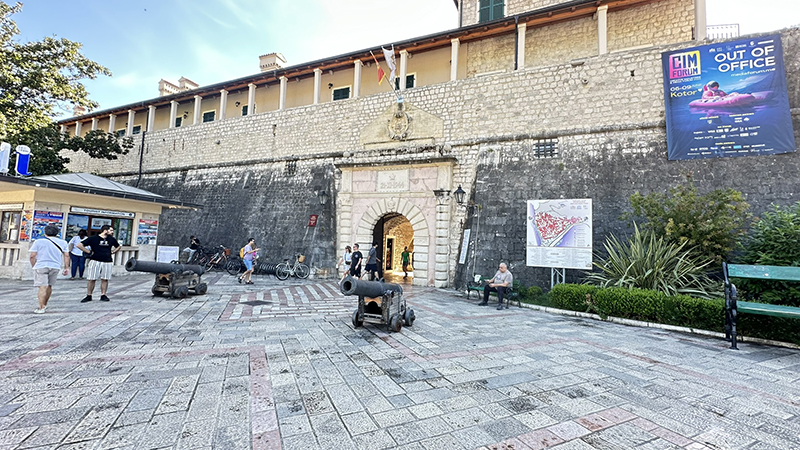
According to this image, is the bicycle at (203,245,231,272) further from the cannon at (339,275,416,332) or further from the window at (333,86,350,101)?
the cannon at (339,275,416,332)

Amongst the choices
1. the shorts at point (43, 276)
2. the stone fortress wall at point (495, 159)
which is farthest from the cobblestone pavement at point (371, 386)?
the stone fortress wall at point (495, 159)

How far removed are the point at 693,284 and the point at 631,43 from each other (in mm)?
9330

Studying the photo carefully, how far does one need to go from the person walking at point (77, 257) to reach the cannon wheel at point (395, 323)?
34.8 ft

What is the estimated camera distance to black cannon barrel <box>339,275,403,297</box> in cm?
453

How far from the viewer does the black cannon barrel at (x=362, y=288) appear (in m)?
4.53

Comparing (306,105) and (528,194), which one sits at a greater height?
(306,105)

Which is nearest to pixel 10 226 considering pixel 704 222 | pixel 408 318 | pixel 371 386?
pixel 408 318

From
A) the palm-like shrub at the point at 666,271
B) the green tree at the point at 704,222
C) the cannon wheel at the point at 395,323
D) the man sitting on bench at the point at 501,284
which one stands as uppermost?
the green tree at the point at 704,222

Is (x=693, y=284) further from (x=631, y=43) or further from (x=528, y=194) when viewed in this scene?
(x=631, y=43)

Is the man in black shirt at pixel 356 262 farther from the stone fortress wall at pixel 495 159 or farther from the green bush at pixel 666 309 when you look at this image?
the green bush at pixel 666 309

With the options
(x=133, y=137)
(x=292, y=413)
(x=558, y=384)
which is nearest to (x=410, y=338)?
(x=558, y=384)

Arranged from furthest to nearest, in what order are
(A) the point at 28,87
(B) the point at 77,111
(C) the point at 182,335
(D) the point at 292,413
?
1. (B) the point at 77,111
2. (A) the point at 28,87
3. (C) the point at 182,335
4. (D) the point at 292,413

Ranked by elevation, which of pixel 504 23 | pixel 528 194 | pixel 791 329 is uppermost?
pixel 504 23

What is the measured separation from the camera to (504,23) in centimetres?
1213
